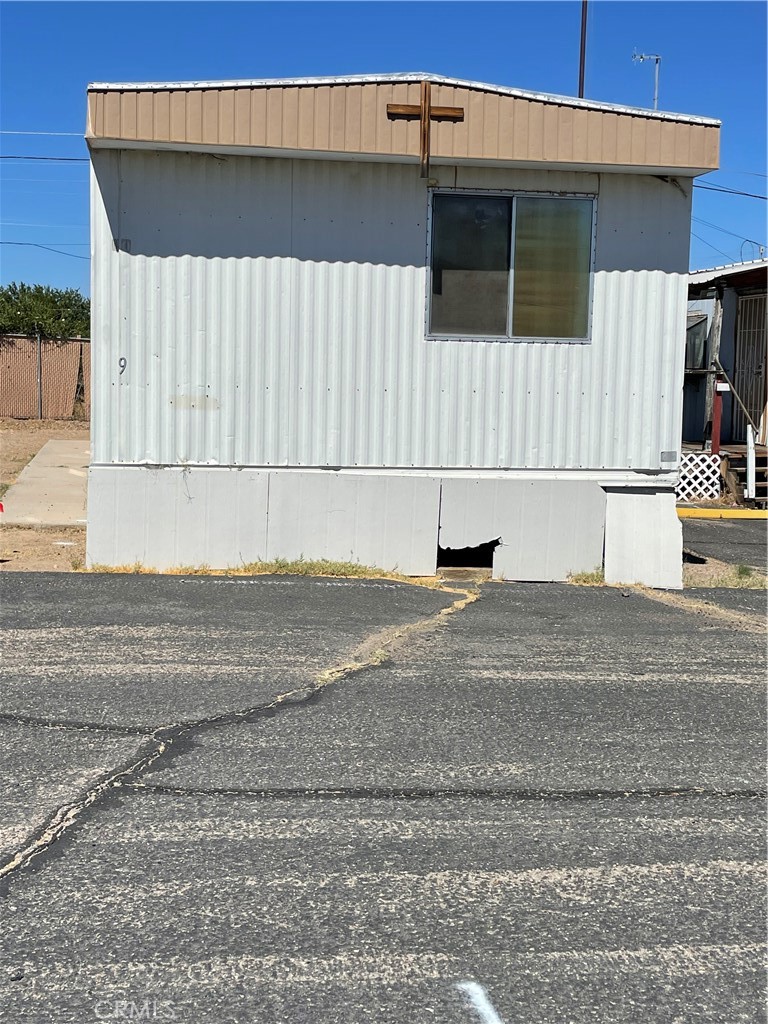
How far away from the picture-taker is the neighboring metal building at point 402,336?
909cm

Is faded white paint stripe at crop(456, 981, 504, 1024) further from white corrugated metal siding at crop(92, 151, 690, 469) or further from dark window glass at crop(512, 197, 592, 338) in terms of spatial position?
dark window glass at crop(512, 197, 592, 338)

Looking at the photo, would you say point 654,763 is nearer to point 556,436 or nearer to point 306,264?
point 556,436

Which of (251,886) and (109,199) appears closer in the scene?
(251,886)

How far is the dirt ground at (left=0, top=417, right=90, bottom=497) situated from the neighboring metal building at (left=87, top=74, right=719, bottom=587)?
6910mm

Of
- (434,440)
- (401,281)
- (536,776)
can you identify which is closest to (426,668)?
(536,776)

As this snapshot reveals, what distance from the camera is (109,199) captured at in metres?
9.08

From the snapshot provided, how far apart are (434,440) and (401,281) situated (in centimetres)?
144

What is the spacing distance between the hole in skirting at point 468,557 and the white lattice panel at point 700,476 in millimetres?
7969

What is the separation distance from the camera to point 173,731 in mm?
5055

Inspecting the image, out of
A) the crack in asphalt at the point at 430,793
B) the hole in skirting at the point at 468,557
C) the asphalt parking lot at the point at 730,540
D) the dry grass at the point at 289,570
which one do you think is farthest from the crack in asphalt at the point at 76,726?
the asphalt parking lot at the point at 730,540

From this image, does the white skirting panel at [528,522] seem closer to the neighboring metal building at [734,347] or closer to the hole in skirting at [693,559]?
the hole in skirting at [693,559]

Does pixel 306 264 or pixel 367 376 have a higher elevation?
pixel 306 264

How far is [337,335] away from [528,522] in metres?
2.41

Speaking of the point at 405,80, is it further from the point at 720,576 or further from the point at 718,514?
the point at 718,514
